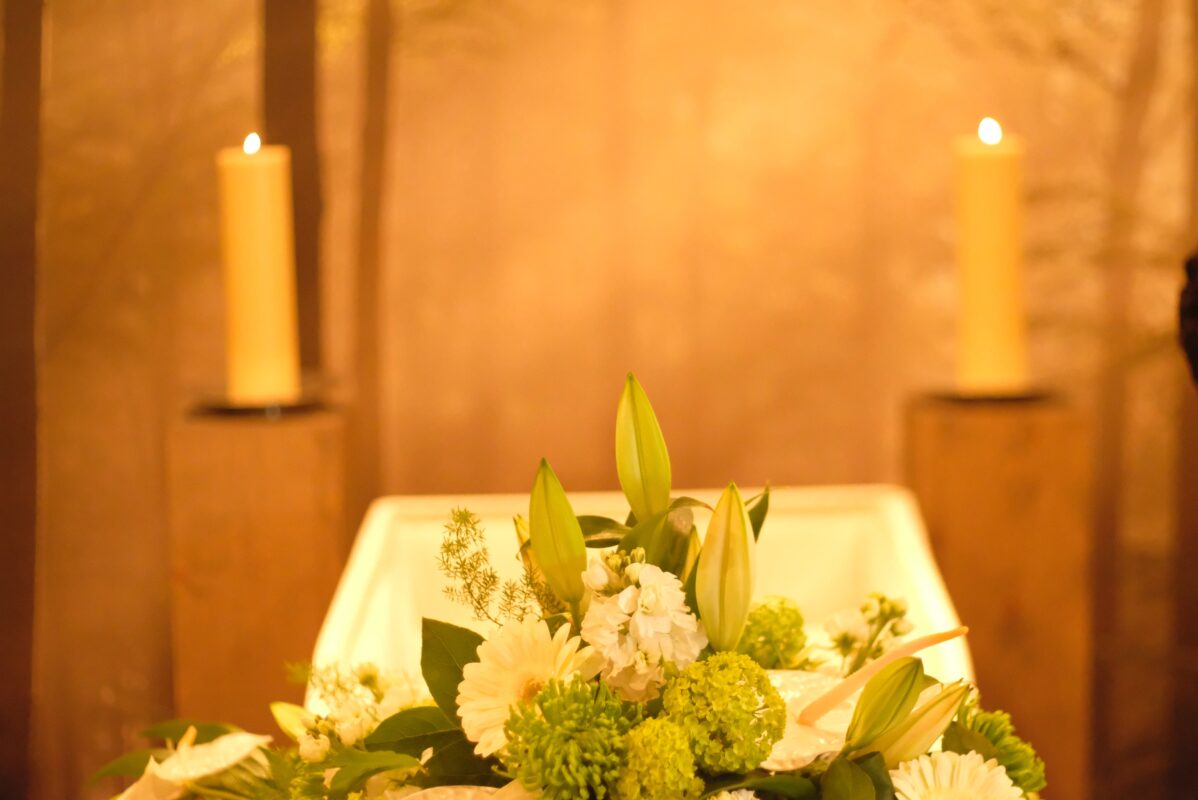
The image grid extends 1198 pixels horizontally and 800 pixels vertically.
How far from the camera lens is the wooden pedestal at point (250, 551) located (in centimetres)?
146

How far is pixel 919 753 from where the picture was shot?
1.57 feet

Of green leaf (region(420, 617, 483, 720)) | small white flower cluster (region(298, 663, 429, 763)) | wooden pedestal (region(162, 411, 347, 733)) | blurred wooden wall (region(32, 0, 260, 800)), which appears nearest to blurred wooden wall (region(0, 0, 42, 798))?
blurred wooden wall (region(32, 0, 260, 800))

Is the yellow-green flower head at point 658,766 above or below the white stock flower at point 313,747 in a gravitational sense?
above

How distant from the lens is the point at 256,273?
149cm

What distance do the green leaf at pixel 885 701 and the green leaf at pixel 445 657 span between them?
155 millimetres

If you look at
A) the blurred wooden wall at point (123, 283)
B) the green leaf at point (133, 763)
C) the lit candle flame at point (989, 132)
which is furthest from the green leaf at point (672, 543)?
the blurred wooden wall at point (123, 283)

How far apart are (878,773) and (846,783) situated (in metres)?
0.02

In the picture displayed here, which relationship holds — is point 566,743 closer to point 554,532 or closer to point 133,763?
point 554,532

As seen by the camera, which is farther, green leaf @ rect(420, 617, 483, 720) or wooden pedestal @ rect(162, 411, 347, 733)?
wooden pedestal @ rect(162, 411, 347, 733)

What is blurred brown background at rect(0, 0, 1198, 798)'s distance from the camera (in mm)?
1834

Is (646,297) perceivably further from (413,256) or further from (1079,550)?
(1079,550)

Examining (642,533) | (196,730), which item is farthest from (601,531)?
(196,730)

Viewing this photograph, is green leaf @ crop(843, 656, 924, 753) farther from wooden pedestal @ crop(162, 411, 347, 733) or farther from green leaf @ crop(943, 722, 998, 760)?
wooden pedestal @ crop(162, 411, 347, 733)

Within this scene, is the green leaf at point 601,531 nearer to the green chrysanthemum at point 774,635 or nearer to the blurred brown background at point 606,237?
the green chrysanthemum at point 774,635
